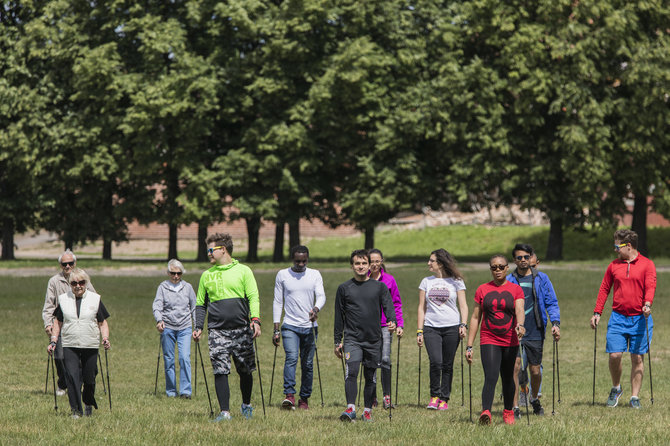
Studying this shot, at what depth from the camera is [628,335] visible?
1193 cm

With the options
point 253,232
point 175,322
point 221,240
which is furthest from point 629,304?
point 253,232

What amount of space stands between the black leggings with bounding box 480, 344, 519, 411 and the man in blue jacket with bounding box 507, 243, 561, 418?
1182mm

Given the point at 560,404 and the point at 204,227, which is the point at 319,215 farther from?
the point at 560,404

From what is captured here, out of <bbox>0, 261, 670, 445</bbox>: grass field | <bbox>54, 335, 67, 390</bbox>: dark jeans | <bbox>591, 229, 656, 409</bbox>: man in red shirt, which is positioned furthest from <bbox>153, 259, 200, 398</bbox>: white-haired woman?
<bbox>591, 229, 656, 409</bbox>: man in red shirt

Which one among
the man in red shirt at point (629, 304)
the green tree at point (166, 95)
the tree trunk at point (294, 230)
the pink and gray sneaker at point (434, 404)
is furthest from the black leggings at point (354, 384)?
the tree trunk at point (294, 230)

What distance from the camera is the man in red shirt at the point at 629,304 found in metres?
11.7

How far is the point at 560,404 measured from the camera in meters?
12.5

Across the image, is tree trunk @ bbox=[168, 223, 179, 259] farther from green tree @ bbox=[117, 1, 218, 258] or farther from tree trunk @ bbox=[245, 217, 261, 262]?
tree trunk @ bbox=[245, 217, 261, 262]

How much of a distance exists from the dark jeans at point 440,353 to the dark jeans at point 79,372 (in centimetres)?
384

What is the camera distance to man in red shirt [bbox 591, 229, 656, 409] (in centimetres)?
1174

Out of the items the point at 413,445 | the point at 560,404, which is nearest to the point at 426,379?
the point at 560,404

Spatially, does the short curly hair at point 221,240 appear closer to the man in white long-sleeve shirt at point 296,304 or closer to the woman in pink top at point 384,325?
the man in white long-sleeve shirt at point 296,304

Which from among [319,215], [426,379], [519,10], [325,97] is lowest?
[426,379]

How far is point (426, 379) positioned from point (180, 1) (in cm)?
3065
